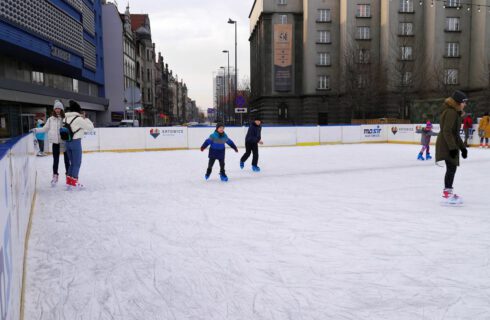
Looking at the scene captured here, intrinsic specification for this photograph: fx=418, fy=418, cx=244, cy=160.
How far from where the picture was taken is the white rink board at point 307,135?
22.8 meters

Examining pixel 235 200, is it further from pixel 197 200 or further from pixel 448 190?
pixel 448 190

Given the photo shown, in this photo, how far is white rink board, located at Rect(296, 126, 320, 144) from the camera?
22.8m

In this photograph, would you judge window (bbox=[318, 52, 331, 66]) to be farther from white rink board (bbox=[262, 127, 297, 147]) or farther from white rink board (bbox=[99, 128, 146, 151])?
white rink board (bbox=[99, 128, 146, 151])

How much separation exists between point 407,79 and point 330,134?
2087cm

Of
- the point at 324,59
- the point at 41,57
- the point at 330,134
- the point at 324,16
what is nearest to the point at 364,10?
the point at 324,16

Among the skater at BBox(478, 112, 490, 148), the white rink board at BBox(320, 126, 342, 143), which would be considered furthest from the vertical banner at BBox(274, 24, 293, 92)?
the skater at BBox(478, 112, 490, 148)

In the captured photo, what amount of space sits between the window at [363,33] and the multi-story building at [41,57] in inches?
1056

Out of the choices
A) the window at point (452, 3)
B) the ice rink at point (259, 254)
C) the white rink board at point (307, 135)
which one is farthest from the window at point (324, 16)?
the ice rink at point (259, 254)

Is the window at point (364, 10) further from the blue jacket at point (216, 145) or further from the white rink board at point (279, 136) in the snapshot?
the blue jacket at point (216, 145)

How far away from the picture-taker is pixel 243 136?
71.0ft

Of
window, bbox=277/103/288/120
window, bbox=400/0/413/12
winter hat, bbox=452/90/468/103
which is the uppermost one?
window, bbox=400/0/413/12

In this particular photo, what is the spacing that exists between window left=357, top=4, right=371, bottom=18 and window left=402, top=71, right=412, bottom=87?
7.65 metres

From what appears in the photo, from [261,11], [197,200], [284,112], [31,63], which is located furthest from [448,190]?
[261,11]

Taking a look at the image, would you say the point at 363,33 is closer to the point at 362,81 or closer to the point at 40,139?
the point at 362,81
